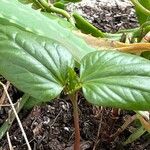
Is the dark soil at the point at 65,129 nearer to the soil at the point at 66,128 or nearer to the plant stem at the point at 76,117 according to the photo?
the soil at the point at 66,128

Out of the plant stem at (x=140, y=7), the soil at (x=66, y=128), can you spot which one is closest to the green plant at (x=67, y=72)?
the soil at (x=66, y=128)

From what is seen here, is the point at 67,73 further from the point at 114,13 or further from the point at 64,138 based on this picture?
the point at 114,13

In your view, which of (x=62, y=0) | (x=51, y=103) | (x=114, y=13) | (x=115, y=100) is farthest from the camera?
(x=114, y=13)

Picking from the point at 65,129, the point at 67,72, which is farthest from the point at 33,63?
the point at 65,129

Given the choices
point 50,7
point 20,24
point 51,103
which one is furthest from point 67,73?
point 50,7

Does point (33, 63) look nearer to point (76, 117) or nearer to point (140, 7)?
point (76, 117)

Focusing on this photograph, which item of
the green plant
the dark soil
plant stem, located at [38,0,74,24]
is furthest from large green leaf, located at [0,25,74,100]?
plant stem, located at [38,0,74,24]

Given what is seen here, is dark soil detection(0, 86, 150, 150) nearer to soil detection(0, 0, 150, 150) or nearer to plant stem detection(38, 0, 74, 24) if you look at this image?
soil detection(0, 0, 150, 150)
